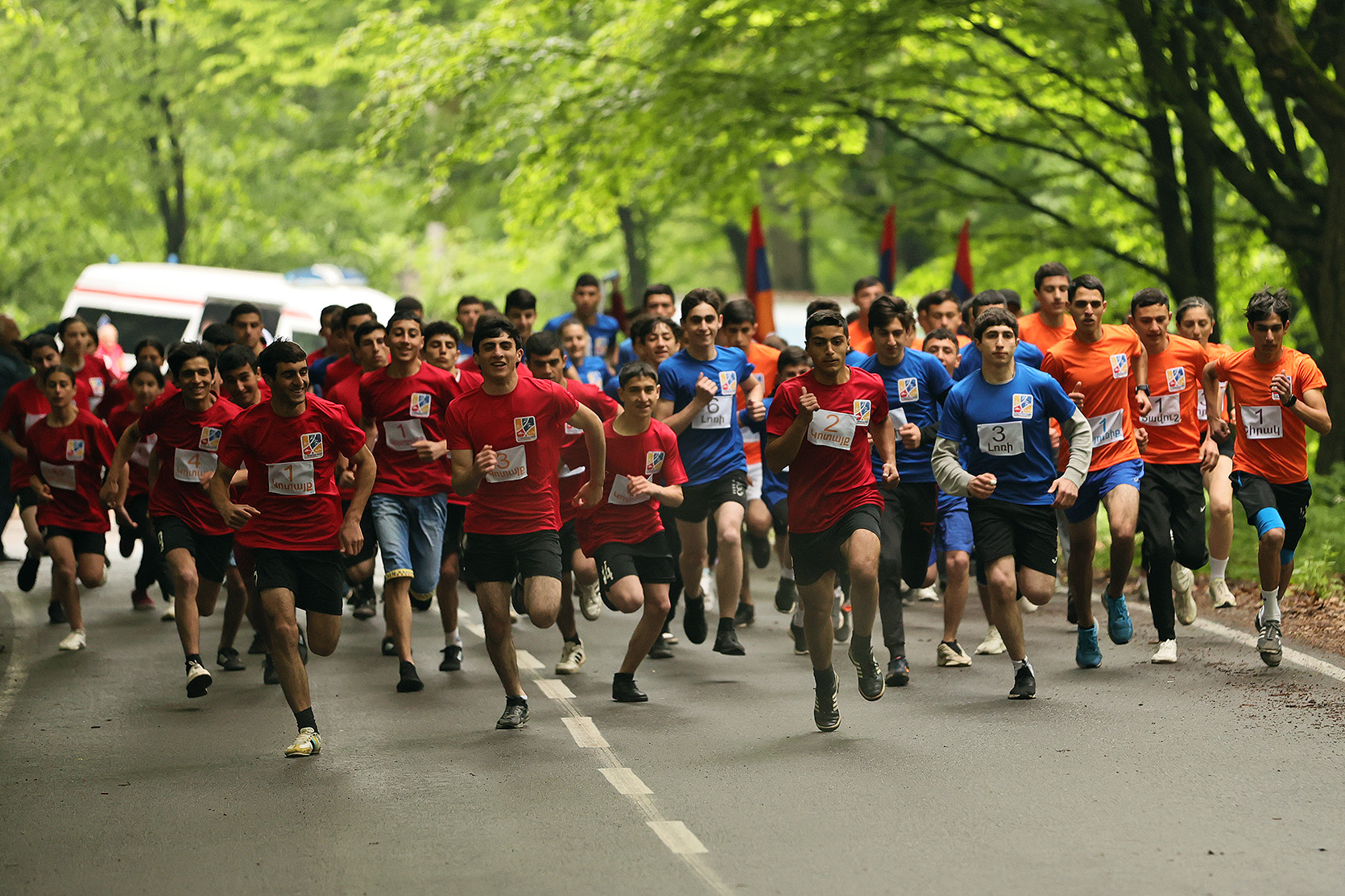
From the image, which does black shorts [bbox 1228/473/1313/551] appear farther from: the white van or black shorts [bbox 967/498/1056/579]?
the white van

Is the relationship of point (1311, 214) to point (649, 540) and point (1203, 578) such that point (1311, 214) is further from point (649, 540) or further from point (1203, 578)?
point (649, 540)

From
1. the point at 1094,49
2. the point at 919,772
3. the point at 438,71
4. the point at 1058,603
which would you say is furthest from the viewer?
the point at 438,71

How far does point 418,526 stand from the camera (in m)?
10.1

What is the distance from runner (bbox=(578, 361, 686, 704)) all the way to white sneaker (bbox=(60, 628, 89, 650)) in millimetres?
4025

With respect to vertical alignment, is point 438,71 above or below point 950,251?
above

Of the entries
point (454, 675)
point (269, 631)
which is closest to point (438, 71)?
point (454, 675)

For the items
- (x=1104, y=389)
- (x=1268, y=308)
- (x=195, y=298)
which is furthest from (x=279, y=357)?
(x=195, y=298)

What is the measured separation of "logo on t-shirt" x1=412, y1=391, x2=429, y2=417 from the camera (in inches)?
395

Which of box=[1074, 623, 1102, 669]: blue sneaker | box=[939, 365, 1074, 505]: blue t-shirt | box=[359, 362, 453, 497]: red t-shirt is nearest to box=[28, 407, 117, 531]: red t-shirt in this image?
box=[359, 362, 453, 497]: red t-shirt

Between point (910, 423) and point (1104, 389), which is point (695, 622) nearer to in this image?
point (910, 423)

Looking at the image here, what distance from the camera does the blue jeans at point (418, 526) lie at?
32.6ft

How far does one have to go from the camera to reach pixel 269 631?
7883 millimetres

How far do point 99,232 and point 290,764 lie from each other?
1106 inches

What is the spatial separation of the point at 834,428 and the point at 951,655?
7.53 ft
